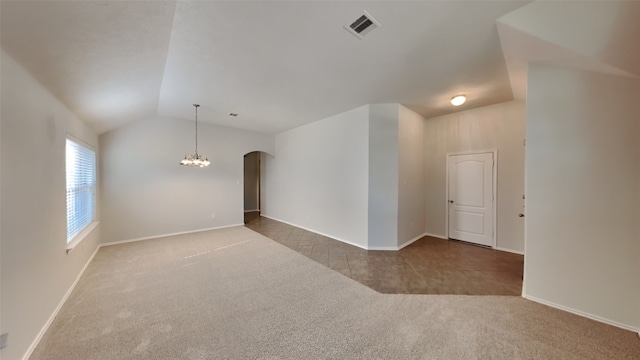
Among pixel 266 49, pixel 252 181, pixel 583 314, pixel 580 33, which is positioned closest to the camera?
pixel 580 33

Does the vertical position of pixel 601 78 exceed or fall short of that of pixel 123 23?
it falls short

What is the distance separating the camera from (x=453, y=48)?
2.50m

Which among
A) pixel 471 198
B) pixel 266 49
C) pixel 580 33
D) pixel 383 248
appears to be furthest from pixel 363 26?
pixel 471 198

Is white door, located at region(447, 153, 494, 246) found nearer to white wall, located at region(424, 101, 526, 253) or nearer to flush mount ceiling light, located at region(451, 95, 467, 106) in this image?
white wall, located at region(424, 101, 526, 253)

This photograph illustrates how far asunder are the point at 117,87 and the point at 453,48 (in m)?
4.18

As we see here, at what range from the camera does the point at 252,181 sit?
9.15m

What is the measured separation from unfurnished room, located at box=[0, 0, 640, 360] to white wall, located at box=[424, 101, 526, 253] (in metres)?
0.04

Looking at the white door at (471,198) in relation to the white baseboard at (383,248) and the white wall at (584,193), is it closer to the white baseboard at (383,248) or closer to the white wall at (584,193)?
the white baseboard at (383,248)

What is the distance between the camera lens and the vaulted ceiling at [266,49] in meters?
1.70

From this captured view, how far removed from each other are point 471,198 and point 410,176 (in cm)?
141

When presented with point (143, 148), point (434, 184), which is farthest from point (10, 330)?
point (434, 184)

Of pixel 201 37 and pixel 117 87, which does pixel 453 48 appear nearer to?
pixel 201 37

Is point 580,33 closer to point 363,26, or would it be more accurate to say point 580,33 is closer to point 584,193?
point 584,193

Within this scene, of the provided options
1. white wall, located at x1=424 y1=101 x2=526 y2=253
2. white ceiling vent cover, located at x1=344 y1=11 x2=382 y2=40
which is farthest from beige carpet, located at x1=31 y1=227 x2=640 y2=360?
white ceiling vent cover, located at x1=344 y1=11 x2=382 y2=40
